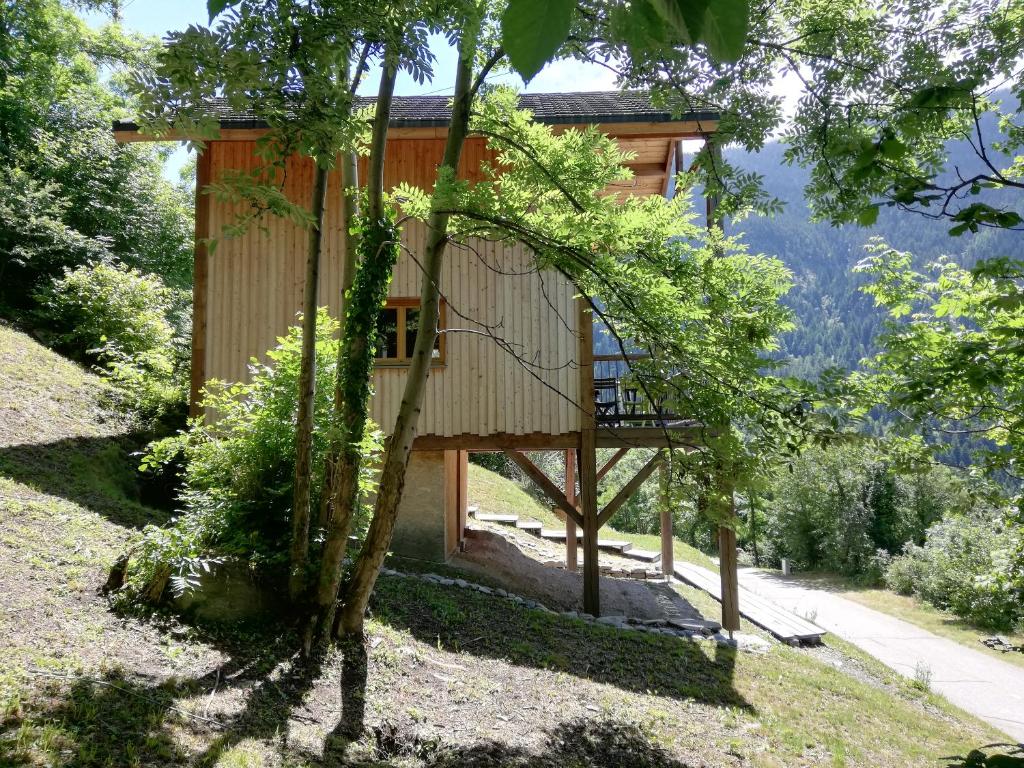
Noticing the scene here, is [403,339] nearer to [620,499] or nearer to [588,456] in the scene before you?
[588,456]

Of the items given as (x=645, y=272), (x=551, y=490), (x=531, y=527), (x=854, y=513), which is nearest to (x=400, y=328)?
(x=551, y=490)

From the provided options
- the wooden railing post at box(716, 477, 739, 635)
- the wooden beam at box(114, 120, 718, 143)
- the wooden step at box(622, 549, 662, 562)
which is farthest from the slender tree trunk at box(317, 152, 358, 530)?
the wooden step at box(622, 549, 662, 562)

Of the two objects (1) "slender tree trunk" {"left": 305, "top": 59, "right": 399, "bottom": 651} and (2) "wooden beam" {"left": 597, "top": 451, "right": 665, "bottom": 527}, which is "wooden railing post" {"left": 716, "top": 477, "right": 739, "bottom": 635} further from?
(1) "slender tree trunk" {"left": 305, "top": 59, "right": 399, "bottom": 651}

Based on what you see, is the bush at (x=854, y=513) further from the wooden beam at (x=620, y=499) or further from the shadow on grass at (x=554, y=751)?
the shadow on grass at (x=554, y=751)

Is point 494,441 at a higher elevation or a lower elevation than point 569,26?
lower

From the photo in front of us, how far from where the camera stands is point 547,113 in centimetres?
942

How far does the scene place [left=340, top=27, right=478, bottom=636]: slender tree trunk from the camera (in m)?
5.15

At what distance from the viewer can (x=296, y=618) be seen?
518cm

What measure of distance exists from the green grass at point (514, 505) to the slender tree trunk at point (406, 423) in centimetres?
1237

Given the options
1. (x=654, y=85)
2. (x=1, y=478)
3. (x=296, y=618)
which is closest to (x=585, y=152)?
(x=654, y=85)

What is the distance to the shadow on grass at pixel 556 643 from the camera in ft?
20.9

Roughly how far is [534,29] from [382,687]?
492 cm

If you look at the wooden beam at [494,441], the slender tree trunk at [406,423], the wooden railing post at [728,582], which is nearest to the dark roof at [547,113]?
the slender tree trunk at [406,423]

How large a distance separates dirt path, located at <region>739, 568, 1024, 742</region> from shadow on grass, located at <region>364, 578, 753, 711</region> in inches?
126
